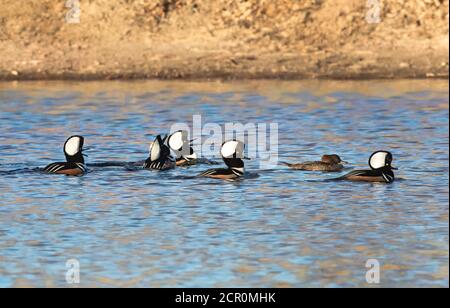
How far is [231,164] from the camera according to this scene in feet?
70.5

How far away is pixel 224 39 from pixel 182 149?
1323 centimetres

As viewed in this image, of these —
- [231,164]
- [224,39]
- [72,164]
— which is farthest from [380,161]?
[224,39]

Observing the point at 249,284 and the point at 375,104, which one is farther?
A: the point at 375,104

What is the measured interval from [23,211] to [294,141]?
7945 millimetres

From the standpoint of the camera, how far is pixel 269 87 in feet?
111

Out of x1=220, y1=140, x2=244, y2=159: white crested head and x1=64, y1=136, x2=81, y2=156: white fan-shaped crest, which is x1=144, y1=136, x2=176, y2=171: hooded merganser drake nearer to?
x1=64, y1=136, x2=81, y2=156: white fan-shaped crest

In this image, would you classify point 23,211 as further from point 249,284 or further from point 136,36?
point 136,36

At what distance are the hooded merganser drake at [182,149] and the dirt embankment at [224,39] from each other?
38.5 feet

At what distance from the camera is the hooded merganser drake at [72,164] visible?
2189 centimetres

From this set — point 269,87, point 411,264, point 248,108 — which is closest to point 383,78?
point 269,87

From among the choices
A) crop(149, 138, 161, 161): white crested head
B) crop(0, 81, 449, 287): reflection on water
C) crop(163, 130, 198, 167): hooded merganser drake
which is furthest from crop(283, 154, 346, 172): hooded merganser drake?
crop(149, 138, 161, 161): white crested head

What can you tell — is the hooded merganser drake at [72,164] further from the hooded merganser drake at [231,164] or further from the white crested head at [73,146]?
the hooded merganser drake at [231,164]

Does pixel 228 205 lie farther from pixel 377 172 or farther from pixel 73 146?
pixel 73 146

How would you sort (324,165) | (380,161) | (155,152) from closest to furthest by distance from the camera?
(380,161)
(324,165)
(155,152)
